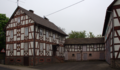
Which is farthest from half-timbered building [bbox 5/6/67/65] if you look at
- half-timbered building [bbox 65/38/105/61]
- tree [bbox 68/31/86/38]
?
tree [bbox 68/31/86/38]

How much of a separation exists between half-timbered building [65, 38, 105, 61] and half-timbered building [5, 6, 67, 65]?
8.31 metres

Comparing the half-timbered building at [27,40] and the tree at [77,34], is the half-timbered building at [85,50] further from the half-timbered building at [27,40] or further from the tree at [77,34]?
the tree at [77,34]

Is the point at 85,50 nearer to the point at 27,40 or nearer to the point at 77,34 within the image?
the point at 27,40

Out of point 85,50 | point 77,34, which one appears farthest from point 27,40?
point 77,34

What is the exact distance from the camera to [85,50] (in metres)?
35.0

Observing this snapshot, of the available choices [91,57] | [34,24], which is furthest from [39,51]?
[91,57]

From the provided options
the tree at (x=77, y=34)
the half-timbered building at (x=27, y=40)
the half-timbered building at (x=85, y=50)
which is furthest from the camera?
the tree at (x=77, y=34)

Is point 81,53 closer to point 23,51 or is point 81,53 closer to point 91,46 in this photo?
point 91,46

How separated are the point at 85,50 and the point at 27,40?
1742 centimetres

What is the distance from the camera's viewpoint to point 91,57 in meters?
34.4

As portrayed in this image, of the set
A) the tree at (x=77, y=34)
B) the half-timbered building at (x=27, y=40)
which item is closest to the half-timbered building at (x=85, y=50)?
the half-timbered building at (x=27, y=40)

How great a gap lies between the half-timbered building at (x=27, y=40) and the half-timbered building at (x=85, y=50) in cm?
831

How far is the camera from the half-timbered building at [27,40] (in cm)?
2281

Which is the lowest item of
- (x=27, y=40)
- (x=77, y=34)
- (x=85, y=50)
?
(x=85, y=50)
